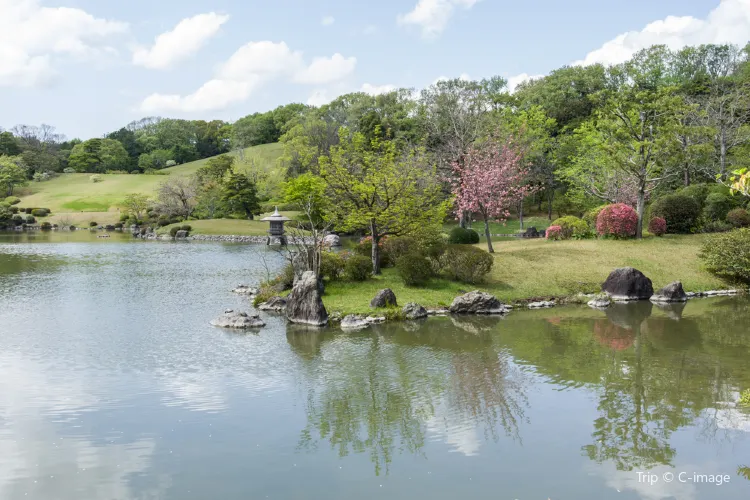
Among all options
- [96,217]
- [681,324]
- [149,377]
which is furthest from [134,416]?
[96,217]

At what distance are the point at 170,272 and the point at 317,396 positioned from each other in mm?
24628

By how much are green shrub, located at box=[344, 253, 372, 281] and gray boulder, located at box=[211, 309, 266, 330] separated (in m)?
5.76

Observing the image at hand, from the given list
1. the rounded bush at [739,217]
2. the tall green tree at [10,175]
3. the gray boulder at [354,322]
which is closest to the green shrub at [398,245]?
the gray boulder at [354,322]

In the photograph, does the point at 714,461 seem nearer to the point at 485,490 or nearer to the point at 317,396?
the point at 485,490

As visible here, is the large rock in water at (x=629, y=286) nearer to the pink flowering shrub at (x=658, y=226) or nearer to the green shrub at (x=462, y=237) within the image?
the pink flowering shrub at (x=658, y=226)

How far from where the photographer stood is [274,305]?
81.6 ft

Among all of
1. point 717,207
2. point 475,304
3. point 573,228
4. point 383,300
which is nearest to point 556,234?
point 573,228

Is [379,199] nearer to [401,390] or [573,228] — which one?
[401,390]

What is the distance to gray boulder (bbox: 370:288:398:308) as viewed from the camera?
76.5 ft

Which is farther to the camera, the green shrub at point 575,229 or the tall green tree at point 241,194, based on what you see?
the tall green tree at point 241,194

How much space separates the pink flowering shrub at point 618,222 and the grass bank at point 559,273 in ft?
3.40

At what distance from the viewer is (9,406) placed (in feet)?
44.8

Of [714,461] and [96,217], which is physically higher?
[96,217]

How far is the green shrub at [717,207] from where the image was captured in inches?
1471
